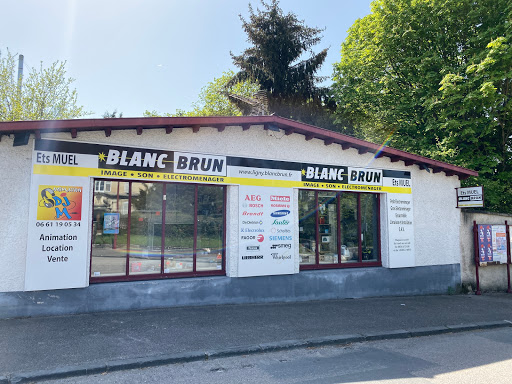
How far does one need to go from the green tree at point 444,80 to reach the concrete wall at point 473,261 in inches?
114

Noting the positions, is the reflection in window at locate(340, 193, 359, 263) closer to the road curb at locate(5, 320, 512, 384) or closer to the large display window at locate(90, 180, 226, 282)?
the road curb at locate(5, 320, 512, 384)

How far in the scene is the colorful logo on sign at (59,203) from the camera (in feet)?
23.3

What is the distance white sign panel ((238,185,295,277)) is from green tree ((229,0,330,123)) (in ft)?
41.9

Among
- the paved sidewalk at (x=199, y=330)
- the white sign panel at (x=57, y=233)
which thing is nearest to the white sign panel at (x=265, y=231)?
the paved sidewalk at (x=199, y=330)

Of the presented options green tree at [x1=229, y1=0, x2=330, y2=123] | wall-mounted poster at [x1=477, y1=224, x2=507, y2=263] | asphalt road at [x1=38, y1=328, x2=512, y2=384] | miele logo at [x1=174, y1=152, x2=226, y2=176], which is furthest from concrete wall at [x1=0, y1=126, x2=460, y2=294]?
green tree at [x1=229, y1=0, x2=330, y2=123]

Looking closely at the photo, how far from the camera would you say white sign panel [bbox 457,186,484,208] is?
11133mm

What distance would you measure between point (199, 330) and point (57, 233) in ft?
10.9

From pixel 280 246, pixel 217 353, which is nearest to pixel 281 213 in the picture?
pixel 280 246

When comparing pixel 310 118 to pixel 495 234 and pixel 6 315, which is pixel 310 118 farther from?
pixel 6 315

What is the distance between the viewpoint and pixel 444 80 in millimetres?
13703

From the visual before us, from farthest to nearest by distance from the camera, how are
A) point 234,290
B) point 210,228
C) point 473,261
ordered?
point 473,261
point 210,228
point 234,290

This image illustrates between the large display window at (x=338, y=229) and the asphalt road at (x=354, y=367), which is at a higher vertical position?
the large display window at (x=338, y=229)

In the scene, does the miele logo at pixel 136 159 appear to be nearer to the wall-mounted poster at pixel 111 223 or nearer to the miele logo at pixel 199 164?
the miele logo at pixel 199 164

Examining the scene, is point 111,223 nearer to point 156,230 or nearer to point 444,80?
point 156,230
